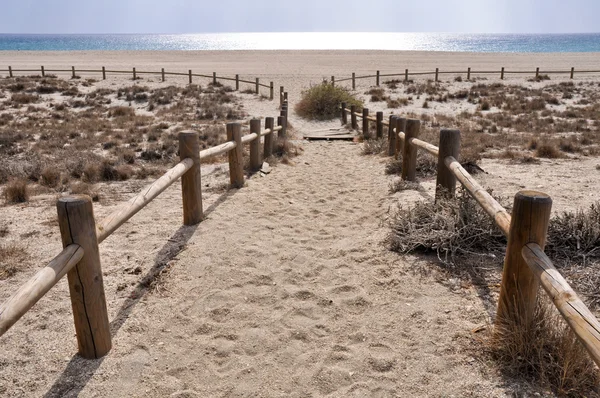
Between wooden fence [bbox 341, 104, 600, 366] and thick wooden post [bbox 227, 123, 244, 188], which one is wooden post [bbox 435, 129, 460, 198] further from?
thick wooden post [bbox 227, 123, 244, 188]

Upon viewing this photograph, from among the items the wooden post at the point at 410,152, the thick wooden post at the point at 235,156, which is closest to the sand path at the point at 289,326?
the thick wooden post at the point at 235,156

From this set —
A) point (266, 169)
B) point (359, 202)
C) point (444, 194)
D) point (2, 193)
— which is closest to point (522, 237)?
point (444, 194)

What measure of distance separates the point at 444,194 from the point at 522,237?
258cm

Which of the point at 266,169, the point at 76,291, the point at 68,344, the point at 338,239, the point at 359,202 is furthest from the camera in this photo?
the point at 266,169

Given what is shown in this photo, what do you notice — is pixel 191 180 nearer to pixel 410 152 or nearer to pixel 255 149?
pixel 255 149

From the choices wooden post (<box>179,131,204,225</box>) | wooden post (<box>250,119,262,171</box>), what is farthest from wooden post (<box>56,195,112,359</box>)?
wooden post (<box>250,119,262,171</box>)

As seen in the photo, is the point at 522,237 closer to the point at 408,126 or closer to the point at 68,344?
the point at 68,344

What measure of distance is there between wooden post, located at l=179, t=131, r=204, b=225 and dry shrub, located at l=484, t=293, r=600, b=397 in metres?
3.52

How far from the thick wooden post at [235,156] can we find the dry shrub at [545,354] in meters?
4.78

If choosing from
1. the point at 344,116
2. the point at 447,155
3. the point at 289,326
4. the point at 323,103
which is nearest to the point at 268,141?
the point at 447,155

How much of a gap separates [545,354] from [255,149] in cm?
631

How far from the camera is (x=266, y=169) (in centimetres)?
856

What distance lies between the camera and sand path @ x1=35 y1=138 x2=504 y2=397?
293 centimetres

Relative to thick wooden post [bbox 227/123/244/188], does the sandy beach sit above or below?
below
